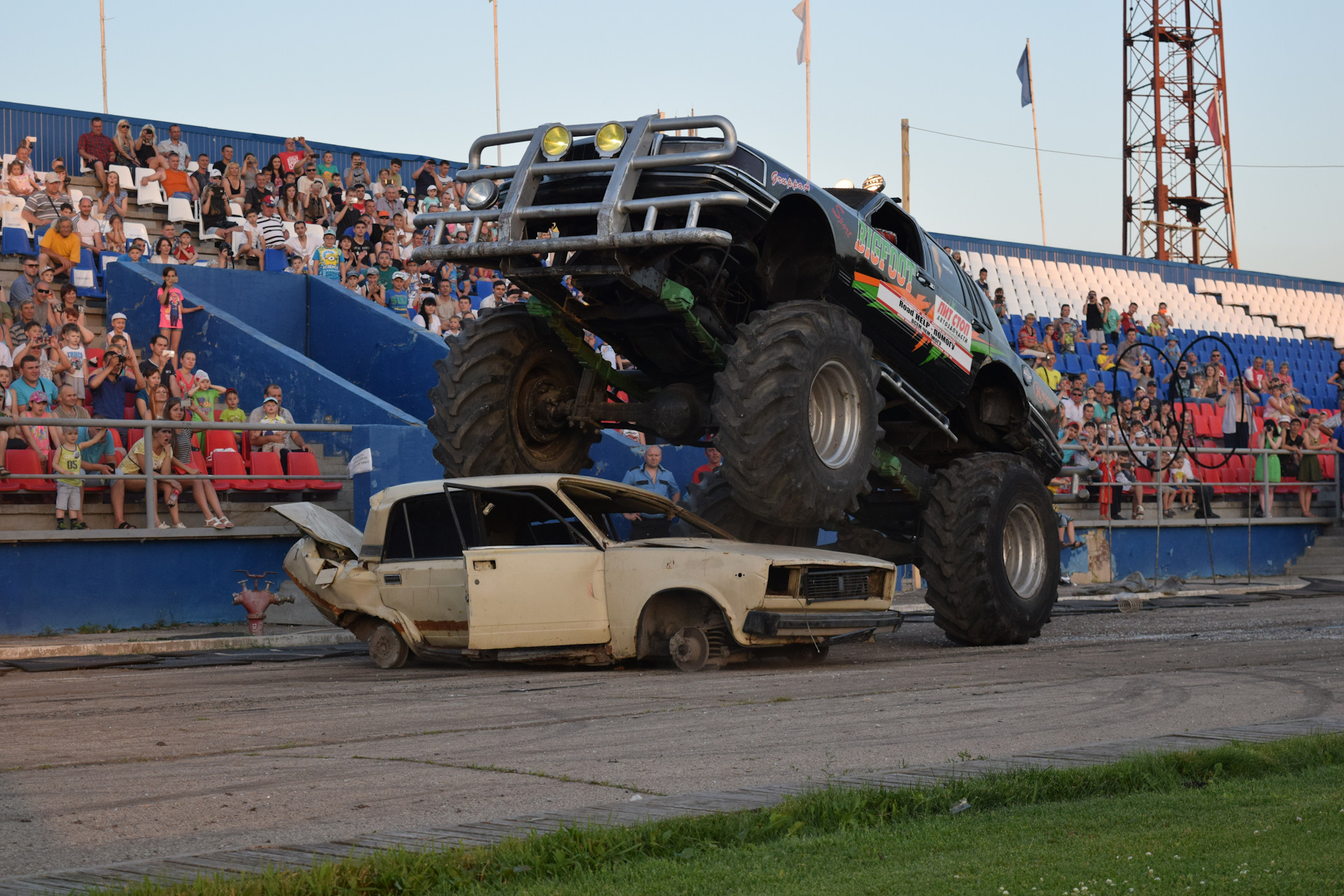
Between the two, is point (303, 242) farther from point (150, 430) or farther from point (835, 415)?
point (835, 415)

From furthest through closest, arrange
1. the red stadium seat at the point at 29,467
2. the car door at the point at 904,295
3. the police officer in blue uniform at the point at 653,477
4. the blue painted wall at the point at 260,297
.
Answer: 1. the blue painted wall at the point at 260,297
2. the police officer in blue uniform at the point at 653,477
3. the red stadium seat at the point at 29,467
4. the car door at the point at 904,295

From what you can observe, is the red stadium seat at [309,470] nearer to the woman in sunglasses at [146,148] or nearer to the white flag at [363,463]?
the white flag at [363,463]

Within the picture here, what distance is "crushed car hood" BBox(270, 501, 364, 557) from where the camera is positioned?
35.3ft

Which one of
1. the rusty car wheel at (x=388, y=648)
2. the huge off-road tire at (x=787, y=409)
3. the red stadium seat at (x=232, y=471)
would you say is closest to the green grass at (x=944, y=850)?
the huge off-road tire at (x=787, y=409)

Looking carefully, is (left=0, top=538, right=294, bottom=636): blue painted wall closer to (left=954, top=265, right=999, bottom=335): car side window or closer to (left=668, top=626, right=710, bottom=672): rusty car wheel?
(left=668, top=626, right=710, bottom=672): rusty car wheel

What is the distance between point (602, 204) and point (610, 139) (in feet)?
2.10

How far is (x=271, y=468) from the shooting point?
49.8 feet

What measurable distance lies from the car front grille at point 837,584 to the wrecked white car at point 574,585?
11mm

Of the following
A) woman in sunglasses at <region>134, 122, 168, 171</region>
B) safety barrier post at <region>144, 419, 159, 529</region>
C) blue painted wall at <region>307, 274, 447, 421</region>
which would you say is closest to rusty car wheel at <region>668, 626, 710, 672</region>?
safety barrier post at <region>144, 419, 159, 529</region>

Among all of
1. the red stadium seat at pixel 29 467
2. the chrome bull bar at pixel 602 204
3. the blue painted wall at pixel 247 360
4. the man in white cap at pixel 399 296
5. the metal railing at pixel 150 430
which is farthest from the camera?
the man in white cap at pixel 399 296

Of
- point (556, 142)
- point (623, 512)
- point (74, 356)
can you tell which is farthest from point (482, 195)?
point (74, 356)

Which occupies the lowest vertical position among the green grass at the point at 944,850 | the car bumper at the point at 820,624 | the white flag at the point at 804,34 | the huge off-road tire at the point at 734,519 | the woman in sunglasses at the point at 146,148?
the green grass at the point at 944,850

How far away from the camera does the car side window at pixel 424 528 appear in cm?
1018

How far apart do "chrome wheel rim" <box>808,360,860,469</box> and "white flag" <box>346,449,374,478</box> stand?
6.98m
